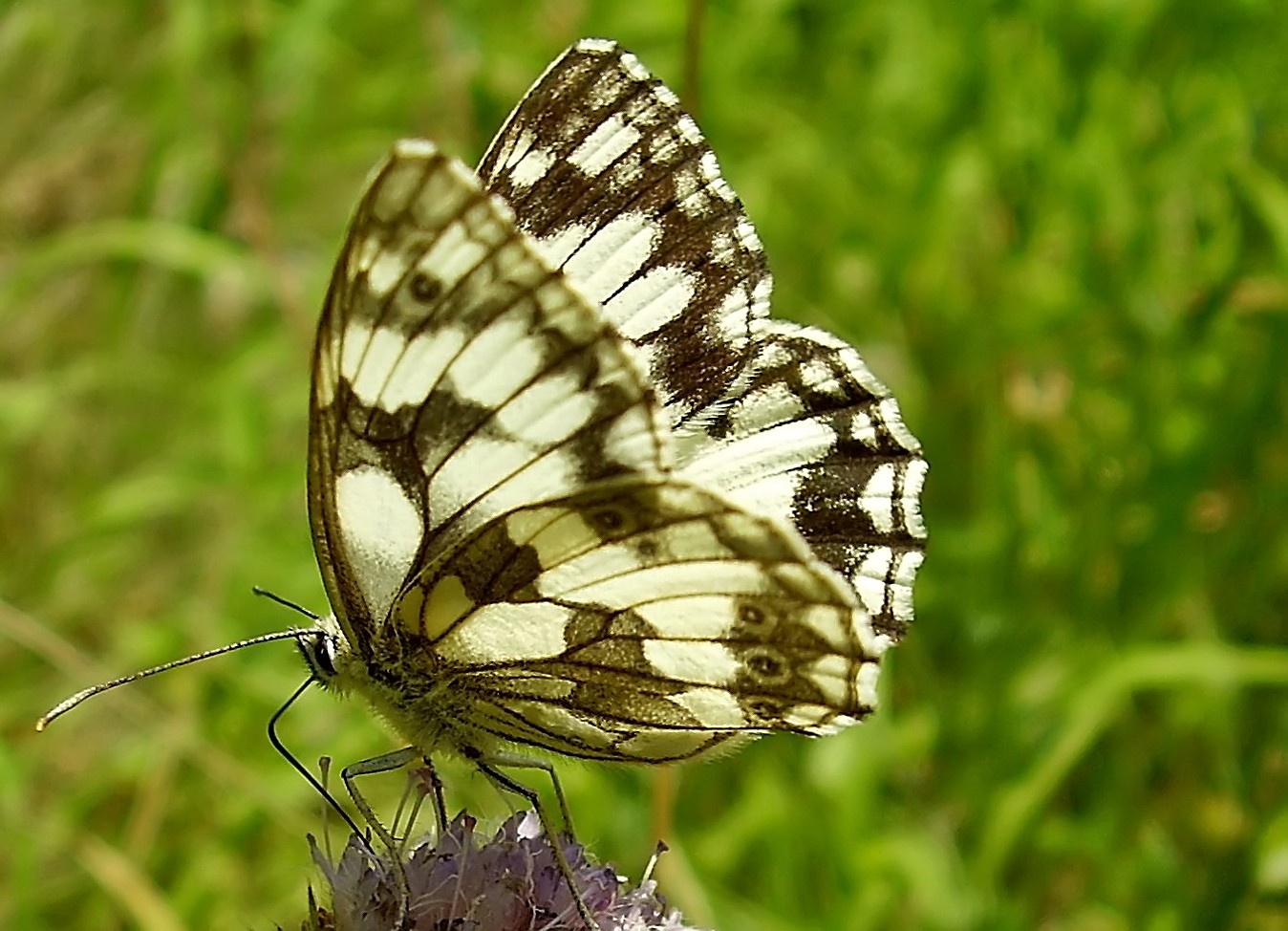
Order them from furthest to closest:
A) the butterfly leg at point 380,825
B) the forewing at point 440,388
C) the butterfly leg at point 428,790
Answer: the butterfly leg at point 428,790 < the butterfly leg at point 380,825 < the forewing at point 440,388

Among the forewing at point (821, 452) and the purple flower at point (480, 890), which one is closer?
the purple flower at point (480, 890)

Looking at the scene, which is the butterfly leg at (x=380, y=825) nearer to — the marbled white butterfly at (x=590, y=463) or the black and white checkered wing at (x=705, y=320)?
the marbled white butterfly at (x=590, y=463)

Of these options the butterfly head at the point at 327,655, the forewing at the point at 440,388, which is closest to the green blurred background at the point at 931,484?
the butterfly head at the point at 327,655

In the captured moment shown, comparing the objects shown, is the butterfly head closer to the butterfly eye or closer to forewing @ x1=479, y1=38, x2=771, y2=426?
the butterfly eye

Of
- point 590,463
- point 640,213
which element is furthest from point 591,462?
point 640,213

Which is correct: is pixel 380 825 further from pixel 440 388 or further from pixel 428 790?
pixel 440 388

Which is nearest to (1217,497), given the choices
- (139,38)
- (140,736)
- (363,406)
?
(363,406)

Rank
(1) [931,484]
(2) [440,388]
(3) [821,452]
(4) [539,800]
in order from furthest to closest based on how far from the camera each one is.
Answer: (1) [931,484] < (3) [821,452] < (4) [539,800] < (2) [440,388]

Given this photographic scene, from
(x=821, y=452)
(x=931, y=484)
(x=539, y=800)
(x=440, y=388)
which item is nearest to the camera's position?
(x=440, y=388)
